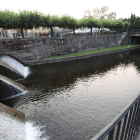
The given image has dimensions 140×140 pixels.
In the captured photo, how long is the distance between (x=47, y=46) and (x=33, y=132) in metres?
17.5

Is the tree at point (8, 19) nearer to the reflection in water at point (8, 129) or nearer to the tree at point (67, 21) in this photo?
the tree at point (67, 21)

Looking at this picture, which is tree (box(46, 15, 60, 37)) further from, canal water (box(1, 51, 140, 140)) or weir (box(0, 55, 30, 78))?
canal water (box(1, 51, 140, 140))

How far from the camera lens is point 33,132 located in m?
5.86

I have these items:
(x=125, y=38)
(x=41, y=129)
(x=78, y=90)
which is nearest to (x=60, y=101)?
(x=78, y=90)

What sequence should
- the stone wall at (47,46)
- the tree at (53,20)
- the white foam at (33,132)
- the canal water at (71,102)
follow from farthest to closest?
the tree at (53,20)
the stone wall at (47,46)
the canal water at (71,102)
the white foam at (33,132)

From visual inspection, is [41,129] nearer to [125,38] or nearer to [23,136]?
[23,136]

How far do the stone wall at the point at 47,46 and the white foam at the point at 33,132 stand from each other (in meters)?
14.3

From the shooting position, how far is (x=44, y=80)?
12.6 metres

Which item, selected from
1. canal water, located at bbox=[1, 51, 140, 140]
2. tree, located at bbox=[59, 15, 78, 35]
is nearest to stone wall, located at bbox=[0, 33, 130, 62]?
tree, located at bbox=[59, 15, 78, 35]

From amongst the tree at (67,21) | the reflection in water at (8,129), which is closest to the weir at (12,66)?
the reflection in water at (8,129)

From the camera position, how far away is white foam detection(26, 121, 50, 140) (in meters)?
5.55

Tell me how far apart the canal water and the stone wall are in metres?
7.24

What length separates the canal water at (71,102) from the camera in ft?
19.9

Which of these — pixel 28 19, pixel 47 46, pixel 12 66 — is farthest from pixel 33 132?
pixel 28 19
